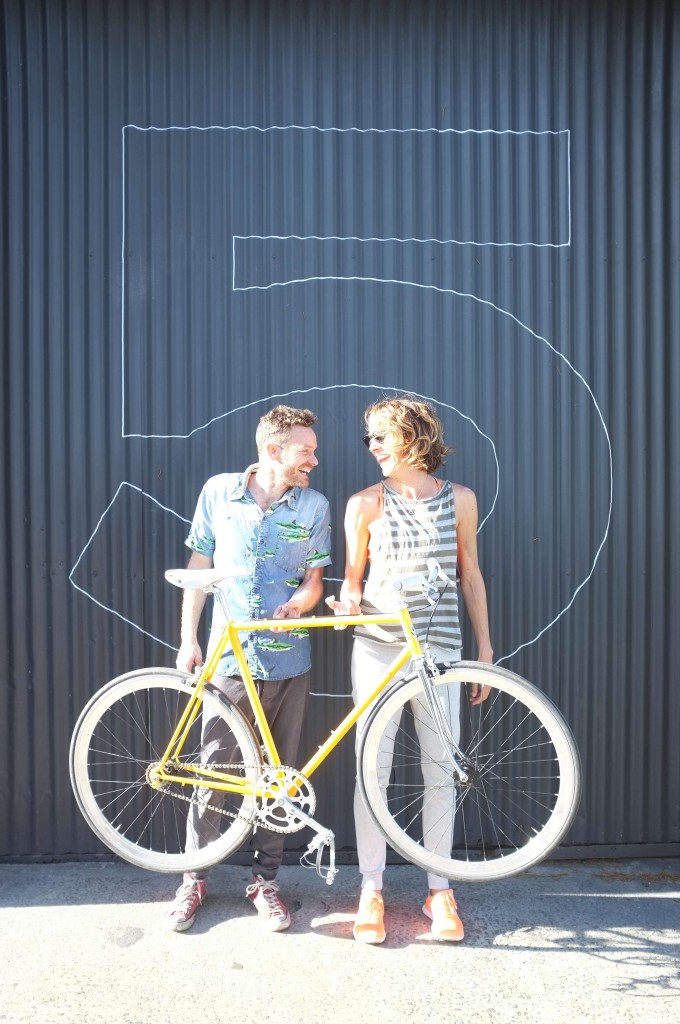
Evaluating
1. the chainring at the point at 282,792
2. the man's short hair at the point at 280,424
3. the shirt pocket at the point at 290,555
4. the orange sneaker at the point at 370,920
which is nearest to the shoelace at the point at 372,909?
the orange sneaker at the point at 370,920

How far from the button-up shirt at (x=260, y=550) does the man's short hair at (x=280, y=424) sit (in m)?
0.16

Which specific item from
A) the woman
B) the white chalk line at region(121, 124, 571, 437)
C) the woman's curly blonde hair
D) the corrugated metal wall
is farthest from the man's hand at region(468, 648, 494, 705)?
the white chalk line at region(121, 124, 571, 437)

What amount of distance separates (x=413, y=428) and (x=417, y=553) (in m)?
0.46

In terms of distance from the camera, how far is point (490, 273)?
3.79 metres

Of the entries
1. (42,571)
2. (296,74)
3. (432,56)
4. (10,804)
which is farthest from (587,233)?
(10,804)

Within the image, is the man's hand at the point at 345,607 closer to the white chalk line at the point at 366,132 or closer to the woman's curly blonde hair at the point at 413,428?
the woman's curly blonde hair at the point at 413,428

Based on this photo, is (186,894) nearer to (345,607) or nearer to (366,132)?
(345,607)

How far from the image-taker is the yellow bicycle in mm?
2828

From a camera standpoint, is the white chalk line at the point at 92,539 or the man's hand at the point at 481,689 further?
the white chalk line at the point at 92,539

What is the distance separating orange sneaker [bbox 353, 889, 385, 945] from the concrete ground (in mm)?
43

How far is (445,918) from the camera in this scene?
10.3 ft

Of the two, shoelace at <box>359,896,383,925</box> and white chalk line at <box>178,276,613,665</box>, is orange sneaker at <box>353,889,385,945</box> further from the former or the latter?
white chalk line at <box>178,276,613,665</box>

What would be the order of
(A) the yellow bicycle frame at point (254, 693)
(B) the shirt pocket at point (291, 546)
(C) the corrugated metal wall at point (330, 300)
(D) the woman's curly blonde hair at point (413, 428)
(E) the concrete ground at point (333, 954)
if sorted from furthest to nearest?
(C) the corrugated metal wall at point (330, 300)
(B) the shirt pocket at point (291, 546)
(D) the woman's curly blonde hair at point (413, 428)
(A) the yellow bicycle frame at point (254, 693)
(E) the concrete ground at point (333, 954)

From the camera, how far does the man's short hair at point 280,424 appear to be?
3.08 m
